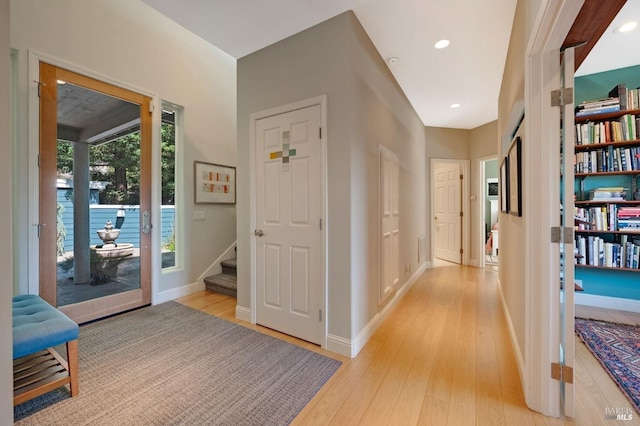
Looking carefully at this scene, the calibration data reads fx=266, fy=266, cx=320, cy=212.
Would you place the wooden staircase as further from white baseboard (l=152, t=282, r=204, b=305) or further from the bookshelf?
the bookshelf

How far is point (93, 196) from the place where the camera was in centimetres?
273

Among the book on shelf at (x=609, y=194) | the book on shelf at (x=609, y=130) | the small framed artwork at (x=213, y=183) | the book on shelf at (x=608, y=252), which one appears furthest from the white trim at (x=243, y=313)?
the book on shelf at (x=609, y=130)

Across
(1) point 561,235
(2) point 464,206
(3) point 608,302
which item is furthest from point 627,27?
(2) point 464,206

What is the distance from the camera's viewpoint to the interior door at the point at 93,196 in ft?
7.93

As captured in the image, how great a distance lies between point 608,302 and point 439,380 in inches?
109

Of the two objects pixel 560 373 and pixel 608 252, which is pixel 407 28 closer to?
pixel 560 373

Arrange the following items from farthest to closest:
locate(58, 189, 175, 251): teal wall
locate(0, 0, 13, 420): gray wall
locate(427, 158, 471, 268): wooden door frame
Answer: locate(427, 158, 471, 268): wooden door frame < locate(58, 189, 175, 251): teal wall < locate(0, 0, 13, 420): gray wall

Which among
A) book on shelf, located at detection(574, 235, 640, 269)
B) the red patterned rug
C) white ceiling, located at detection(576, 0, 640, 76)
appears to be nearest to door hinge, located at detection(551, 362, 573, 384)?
the red patterned rug

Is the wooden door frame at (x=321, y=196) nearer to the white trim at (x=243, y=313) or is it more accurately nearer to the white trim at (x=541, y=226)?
the white trim at (x=243, y=313)

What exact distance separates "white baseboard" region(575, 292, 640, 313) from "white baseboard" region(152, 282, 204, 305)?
477 centimetres

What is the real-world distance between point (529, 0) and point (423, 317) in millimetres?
2680

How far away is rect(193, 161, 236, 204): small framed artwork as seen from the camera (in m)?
3.68

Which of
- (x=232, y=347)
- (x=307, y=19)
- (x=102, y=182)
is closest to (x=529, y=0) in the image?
(x=307, y=19)

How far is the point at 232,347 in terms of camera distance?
2197mm
